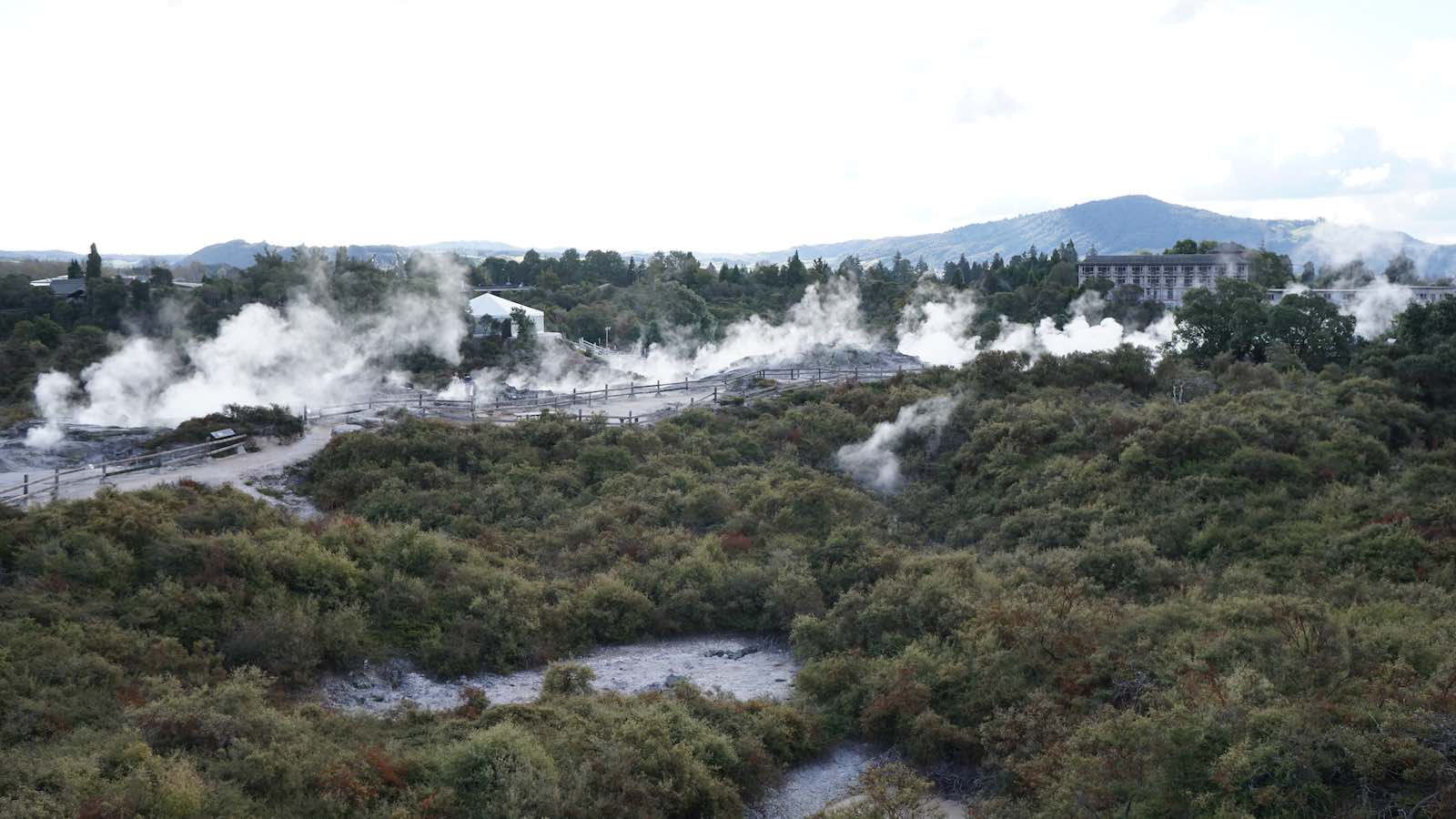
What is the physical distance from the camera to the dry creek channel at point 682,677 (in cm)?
1680

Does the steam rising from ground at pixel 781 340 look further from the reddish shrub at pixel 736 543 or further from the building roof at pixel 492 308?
the reddish shrub at pixel 736 543

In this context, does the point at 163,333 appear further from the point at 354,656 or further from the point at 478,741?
the point at 478,741

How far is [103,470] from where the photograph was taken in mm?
28172

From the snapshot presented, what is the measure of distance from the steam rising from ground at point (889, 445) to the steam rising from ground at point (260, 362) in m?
19.8

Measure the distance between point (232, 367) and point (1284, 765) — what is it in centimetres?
4169

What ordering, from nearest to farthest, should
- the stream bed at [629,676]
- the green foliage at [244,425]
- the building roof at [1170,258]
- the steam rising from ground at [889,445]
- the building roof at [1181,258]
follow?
the stream bed at [629,676] → the green foliage at [244,425] → the steam rising from ground at [889,445] → the building roof at [1170,258] → the building roof at [1181,258]

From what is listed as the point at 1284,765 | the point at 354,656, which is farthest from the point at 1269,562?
the point at 354,656

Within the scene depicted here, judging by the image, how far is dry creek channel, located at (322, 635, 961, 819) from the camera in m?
16.8

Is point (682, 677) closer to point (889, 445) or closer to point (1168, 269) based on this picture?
point (889, 445)

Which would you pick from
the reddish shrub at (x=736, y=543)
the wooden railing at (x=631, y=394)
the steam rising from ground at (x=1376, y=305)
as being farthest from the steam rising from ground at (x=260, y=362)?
the steam rising from ground at (x=1376, y=305)

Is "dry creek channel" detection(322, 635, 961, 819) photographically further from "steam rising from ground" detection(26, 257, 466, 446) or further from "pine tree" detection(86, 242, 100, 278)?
"pine tree" detection(86, 242, 100, 278)

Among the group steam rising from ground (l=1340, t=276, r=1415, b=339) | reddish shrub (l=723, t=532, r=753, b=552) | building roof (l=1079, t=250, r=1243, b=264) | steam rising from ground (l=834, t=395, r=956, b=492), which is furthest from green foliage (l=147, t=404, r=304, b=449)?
building roof (l=1079, t=250, r=1243, b=264)

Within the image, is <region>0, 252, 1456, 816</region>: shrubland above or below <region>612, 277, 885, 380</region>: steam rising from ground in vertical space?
below

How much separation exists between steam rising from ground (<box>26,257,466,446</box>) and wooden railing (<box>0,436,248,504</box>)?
4.60m
